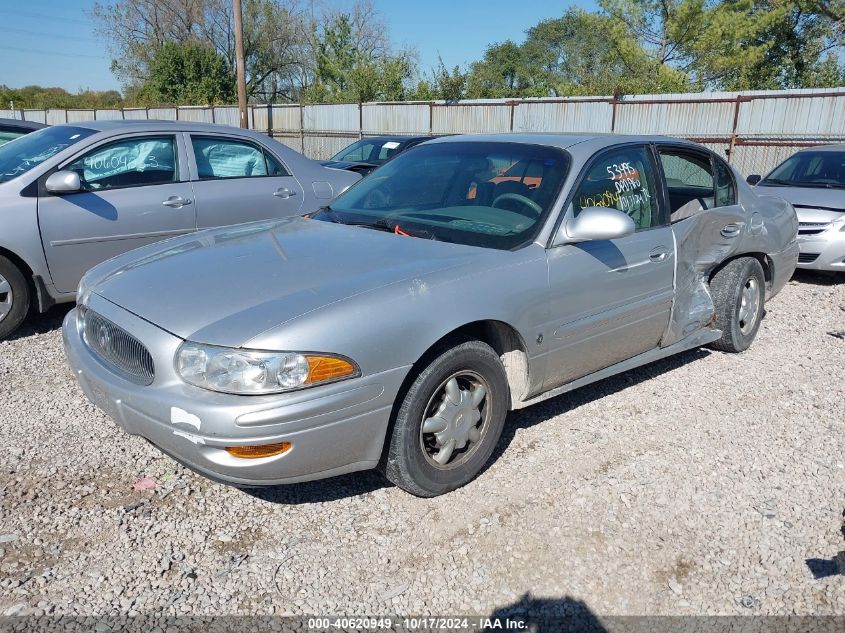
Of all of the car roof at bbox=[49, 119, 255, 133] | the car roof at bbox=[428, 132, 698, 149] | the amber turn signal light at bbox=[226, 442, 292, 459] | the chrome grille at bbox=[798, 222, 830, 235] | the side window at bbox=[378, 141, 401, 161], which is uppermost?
the car roof at bbox=[428, 132, 698, 149]

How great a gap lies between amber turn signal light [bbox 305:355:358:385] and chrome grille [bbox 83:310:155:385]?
0.66 m

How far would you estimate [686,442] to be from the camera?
3867mm

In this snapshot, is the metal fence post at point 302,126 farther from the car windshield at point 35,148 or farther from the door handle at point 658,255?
the door handle at point 658,255

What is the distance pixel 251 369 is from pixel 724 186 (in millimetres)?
3795

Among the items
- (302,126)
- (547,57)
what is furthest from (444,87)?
(547,57)

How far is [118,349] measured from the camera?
3.02 meters

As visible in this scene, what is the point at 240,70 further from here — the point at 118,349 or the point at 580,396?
the point at 118,349

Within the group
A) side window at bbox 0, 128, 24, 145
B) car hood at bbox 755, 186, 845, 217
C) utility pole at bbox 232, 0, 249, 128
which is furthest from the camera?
utility pole at bbox 232, 0, 249, 128

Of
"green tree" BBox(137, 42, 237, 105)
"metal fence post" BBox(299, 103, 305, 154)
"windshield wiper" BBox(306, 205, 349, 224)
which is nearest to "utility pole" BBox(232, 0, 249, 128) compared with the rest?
"metal fence post" BBox(299, 103, 305, 154)

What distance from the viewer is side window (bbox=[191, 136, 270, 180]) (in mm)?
6102

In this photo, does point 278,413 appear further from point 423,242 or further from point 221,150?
point 221,150

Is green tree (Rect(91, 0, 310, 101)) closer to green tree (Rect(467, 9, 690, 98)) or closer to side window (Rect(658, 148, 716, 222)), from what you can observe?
green tree (Rect(467, 9, 690, 98))

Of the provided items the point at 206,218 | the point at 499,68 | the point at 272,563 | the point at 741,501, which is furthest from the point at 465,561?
the point at 499,68

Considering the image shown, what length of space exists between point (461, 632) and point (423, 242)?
1.78 metres
